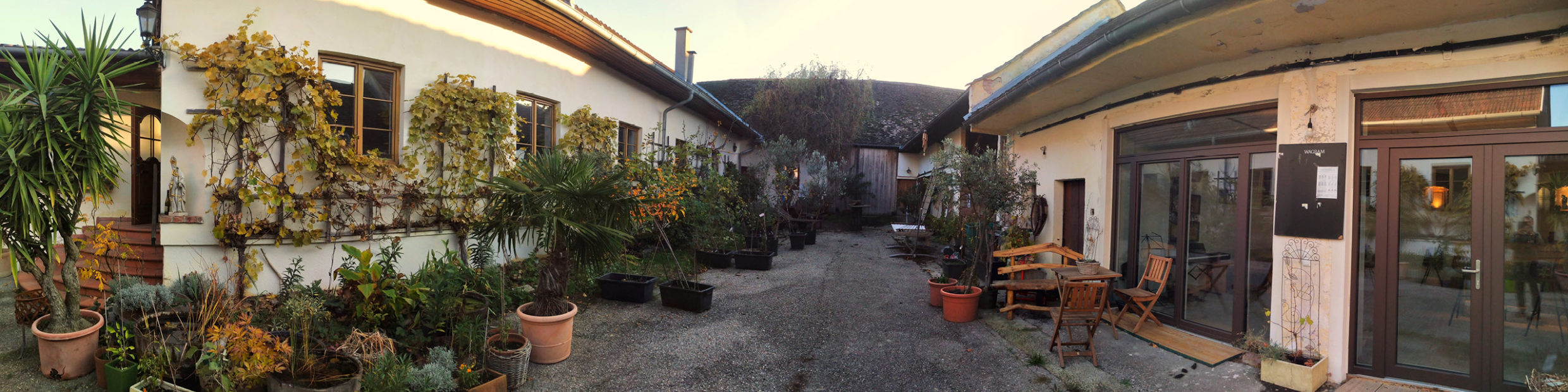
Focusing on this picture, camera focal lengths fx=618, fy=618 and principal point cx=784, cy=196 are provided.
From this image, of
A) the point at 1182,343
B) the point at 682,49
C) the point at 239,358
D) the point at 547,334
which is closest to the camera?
the point at 239,358

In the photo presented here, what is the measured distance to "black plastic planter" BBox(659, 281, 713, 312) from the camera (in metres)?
6.24

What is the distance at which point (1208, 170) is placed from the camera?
5117mm

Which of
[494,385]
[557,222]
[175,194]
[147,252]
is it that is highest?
[175,194]

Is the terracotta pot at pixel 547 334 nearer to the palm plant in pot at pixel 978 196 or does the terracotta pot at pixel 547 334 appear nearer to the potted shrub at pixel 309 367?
the potted shrub at pixel 309 367

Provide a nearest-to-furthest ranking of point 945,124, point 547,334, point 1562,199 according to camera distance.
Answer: point 1562,199
point 547,334
point 945,124

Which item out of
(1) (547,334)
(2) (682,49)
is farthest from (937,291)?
(2) (682,49)

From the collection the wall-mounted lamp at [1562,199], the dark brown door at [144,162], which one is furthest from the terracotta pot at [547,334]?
the wall-mounted lamp at [1562,199]

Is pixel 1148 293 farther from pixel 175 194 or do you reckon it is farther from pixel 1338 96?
pixel 175 194

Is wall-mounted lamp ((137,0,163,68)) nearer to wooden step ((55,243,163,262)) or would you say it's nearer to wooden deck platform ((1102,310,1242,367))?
wooden step ((55,243,163,262))

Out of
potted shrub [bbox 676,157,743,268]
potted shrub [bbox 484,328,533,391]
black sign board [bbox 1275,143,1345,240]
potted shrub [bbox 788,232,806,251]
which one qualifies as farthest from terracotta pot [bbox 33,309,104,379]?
potted shrub [bbox 788,232,806,251]

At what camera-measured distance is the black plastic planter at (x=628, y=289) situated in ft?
21.2

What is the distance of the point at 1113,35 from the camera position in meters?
4.17

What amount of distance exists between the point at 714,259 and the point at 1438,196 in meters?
7.60

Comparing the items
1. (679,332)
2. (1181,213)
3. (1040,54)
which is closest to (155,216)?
(679,332)
